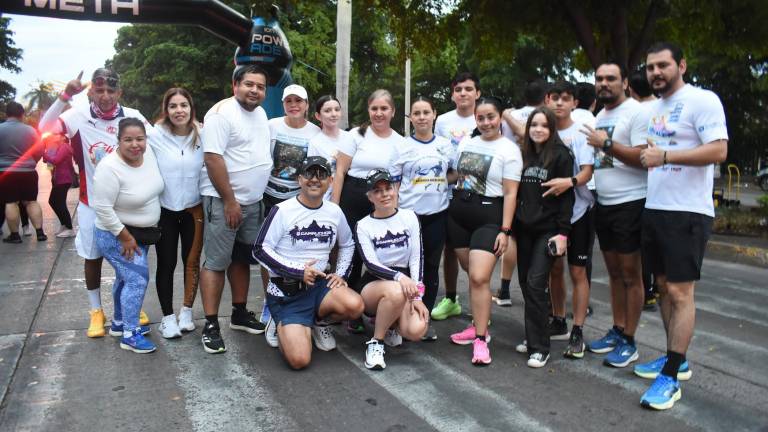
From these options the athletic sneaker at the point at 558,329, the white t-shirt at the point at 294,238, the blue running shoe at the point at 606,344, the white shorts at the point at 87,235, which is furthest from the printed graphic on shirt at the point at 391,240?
the white shorts at the point at 87,235

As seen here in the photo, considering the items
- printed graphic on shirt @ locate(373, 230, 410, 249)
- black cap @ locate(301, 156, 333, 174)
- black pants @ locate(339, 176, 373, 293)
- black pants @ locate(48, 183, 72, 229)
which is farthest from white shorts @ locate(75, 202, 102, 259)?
black pants @ locate(48, 183, 72, 229)

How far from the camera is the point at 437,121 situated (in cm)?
611

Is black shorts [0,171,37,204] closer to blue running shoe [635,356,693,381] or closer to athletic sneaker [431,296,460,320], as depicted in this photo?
athletic sneaker [431,296,460,320]

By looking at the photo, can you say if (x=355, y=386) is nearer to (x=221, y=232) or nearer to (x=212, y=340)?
(x=212, y=340)

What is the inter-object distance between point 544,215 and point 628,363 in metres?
1.21

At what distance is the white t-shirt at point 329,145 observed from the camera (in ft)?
17.0

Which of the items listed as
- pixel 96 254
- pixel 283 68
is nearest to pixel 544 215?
pixel 96 254

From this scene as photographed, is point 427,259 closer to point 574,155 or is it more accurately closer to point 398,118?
point 574,155

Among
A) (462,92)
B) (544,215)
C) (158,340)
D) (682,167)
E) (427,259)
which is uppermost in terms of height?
(462,92)

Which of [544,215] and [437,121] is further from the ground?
[437,121]

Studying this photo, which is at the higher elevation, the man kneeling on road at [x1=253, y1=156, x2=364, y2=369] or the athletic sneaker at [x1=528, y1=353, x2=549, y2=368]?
the man kneeling on road at [x1=253, y1=156, x2=364, y2=369]

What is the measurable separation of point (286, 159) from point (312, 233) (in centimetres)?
87

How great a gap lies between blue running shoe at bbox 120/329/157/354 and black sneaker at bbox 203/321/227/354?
14.9 inches

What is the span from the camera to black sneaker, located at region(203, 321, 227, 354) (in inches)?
184
